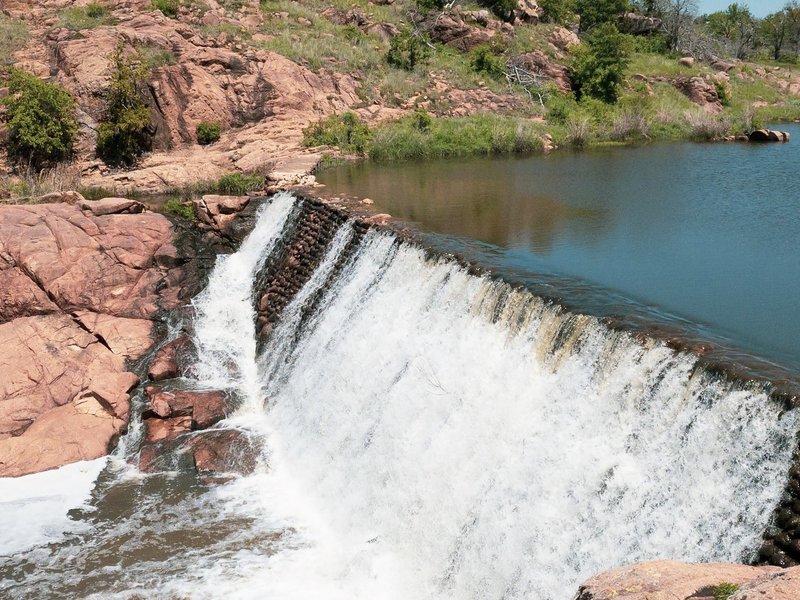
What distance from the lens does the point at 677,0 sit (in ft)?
168

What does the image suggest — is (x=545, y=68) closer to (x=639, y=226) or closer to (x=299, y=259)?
(x=639, y=226)

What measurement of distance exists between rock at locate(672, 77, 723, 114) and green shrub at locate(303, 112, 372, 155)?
74.2ft

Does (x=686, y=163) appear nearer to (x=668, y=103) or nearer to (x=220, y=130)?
(x=668, y=103)

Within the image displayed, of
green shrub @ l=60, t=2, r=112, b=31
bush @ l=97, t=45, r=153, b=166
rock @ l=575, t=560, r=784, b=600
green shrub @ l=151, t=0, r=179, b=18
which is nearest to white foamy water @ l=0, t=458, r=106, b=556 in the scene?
rock @ l=575, t=560, r=784, b=600

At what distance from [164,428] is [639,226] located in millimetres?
11776

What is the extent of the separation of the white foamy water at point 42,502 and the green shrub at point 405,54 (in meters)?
29.4

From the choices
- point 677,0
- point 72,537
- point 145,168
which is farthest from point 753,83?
point 72,537

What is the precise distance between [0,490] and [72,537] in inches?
92.8

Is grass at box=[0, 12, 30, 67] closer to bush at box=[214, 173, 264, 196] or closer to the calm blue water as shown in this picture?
bush at box=[214, 173, 264, 196]

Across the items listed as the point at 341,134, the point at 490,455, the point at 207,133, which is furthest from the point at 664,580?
the point at 207,133

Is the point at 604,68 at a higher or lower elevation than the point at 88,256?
higher

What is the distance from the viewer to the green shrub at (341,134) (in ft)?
92.4

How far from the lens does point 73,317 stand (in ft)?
51.3

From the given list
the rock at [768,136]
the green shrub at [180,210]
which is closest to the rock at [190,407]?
the green shrub at [180,210]
